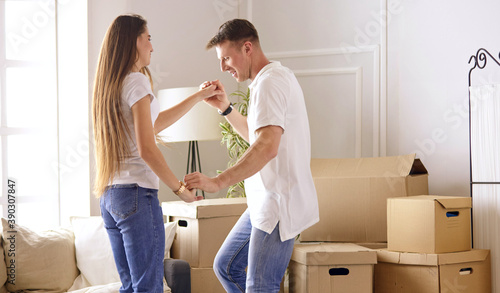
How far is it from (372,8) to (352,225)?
1530mm

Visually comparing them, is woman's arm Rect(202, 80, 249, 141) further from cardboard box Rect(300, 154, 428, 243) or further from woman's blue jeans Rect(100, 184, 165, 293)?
cardboard box Rect(300, 154, 428, 243)

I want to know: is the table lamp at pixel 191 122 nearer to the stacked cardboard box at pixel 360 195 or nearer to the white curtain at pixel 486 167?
the stacked cardboard box at pixel 360 195

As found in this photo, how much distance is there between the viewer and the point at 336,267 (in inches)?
110

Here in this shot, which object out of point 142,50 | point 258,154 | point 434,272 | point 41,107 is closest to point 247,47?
point 142,50

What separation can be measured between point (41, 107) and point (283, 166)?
2197 mm

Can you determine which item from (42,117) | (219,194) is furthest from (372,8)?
(42,117)

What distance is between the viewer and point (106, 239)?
2824mm

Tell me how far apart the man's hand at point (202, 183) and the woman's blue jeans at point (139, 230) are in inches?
5.5

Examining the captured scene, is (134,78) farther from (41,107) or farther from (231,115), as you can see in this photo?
(41,107)

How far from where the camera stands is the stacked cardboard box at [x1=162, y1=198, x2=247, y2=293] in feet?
9.27

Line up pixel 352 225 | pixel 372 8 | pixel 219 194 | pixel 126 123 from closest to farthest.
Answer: pixel 126 123 → pixel 352 225 → pixel 372 8 → pixel 219 194

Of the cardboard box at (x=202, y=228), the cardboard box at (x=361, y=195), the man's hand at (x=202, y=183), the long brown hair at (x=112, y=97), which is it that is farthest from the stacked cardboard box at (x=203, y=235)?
the long brown hair at (x=112, y=97)

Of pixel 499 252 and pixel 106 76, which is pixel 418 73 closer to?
pixel 499 252

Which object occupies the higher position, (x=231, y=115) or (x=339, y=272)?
(x=231, y=115)
